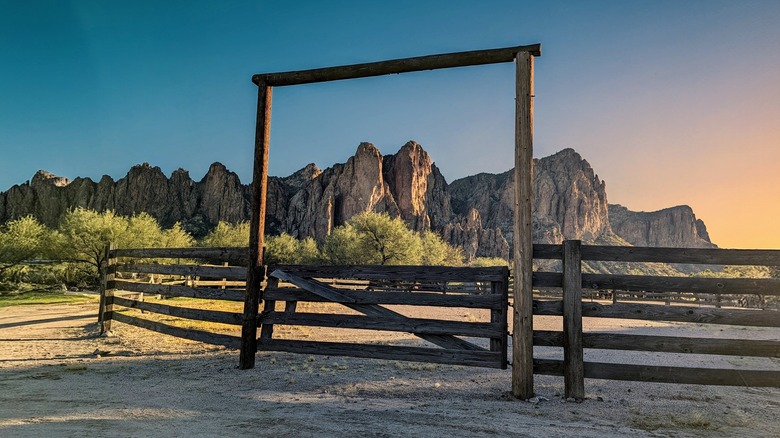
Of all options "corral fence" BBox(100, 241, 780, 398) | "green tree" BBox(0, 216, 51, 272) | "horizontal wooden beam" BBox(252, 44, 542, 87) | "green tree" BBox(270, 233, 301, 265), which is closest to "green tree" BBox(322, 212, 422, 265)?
"green tree" BBox(270, 233, 301, 265)

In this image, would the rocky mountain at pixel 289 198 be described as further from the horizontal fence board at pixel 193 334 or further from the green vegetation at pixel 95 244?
the horizontal fence board at pixel 193 334

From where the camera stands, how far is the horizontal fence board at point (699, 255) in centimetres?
546

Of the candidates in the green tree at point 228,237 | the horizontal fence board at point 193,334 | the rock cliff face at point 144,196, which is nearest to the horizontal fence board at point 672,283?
the horizontal fence board at point 193,334

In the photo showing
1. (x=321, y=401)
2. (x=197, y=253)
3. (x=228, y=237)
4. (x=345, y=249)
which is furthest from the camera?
(x=228, y=237)

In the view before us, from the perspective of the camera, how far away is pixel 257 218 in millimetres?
7484

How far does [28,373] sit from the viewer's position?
22.1 feet

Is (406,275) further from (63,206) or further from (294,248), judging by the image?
(63,206)

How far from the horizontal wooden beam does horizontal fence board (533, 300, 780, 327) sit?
3.54 meters

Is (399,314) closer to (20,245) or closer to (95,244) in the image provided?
(95,244)

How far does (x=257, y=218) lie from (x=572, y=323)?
516 cm

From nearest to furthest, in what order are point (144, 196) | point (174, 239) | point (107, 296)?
point (107, 296) → point (174, 239) → point (144, 196)

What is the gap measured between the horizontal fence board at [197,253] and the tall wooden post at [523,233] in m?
4.67

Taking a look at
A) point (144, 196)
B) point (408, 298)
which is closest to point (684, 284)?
point (408, 298)

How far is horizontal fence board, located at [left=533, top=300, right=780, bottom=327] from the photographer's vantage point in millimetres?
5539
